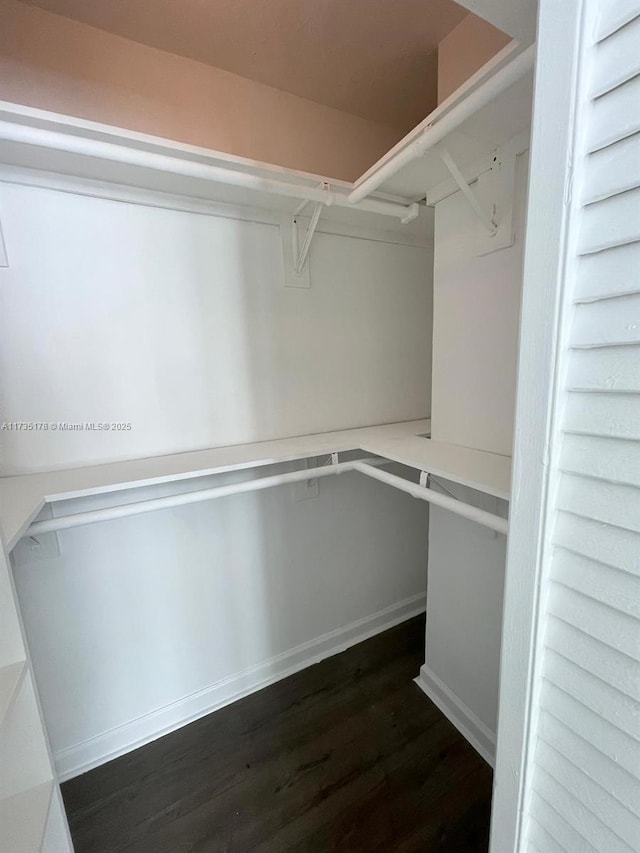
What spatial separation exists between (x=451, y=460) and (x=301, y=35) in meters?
1.52

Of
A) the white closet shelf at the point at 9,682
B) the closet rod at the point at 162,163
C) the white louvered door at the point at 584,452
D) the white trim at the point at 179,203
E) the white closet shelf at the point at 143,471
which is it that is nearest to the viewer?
the white louvered door at the point at 584,452

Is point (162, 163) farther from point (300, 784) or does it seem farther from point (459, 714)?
point (459, 714)

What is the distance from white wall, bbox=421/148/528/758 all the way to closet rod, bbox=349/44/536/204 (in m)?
0.35

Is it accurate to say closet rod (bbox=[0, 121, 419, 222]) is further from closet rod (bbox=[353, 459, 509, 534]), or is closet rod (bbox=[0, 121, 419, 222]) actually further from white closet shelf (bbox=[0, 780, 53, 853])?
white closet shelf (bbox=[0, 780, 53, 853])

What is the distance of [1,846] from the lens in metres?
0.64

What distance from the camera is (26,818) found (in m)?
0.73

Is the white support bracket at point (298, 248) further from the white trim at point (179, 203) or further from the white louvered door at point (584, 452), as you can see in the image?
the white louvered door at point (584, 452)

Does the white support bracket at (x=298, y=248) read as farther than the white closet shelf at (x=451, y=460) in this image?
Yes

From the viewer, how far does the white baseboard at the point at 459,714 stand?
56.3 inches

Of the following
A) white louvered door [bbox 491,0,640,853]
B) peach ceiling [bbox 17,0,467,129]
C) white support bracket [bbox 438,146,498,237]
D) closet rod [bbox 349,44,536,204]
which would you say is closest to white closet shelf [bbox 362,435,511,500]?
white louvered door [bbox 491,0,640,853]

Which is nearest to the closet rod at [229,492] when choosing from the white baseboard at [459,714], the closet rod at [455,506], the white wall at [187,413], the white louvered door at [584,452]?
the closet rod at [455,506]

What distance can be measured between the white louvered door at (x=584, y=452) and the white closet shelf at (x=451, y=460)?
33 centimetres

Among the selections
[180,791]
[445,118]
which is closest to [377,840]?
[180,791]

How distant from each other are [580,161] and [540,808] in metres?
1.02
